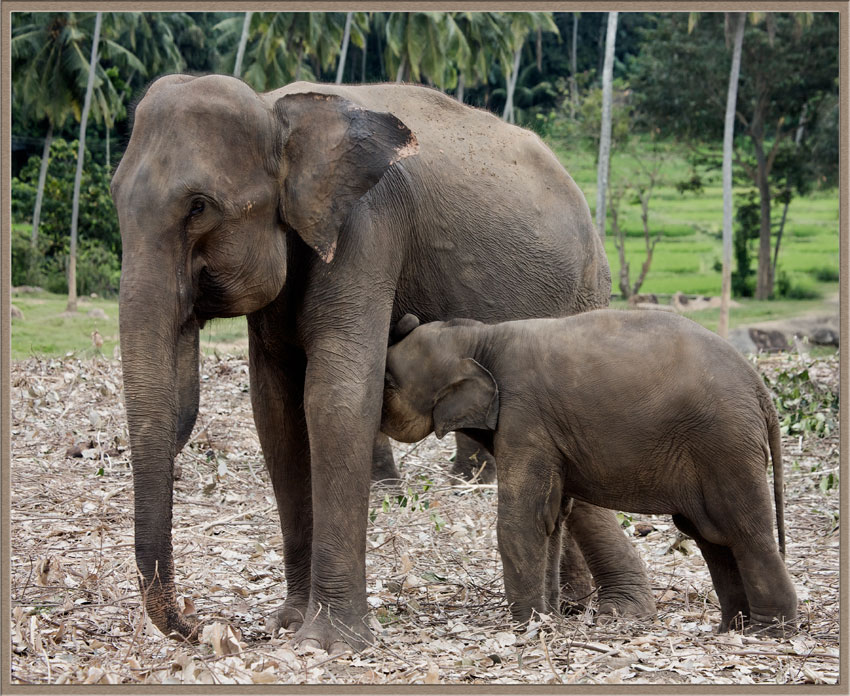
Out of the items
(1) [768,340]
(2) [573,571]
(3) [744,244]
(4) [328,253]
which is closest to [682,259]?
(3) [744,244]

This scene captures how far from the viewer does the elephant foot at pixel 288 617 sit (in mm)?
5684

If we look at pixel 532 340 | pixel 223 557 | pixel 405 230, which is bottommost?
pixel 223 557

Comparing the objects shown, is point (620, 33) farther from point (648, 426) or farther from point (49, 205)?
point (648, 426)

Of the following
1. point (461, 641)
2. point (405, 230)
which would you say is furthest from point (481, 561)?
point (405, 230)

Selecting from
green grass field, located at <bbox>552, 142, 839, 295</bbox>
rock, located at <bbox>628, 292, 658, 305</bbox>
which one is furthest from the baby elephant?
green grass field, located at <bbox>552, 142, 839, 295</bbox>

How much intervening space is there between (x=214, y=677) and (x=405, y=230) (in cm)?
220

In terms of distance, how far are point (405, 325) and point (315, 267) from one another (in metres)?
0.62

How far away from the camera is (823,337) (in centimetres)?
2578

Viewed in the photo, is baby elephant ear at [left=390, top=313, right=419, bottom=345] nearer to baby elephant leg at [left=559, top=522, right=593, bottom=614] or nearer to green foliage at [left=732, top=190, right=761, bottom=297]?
baby elephant leg at [left=559, top=522, right=593, bottom=614]

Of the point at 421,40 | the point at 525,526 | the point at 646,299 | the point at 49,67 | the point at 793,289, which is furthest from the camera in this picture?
the point at 793,289

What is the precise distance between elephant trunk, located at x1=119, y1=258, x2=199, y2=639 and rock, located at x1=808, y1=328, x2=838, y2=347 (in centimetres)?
2277

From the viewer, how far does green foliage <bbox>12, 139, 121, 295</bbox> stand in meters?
32.2

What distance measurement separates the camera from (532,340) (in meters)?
5.33

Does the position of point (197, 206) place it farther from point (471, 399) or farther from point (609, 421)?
point (609, 421)
